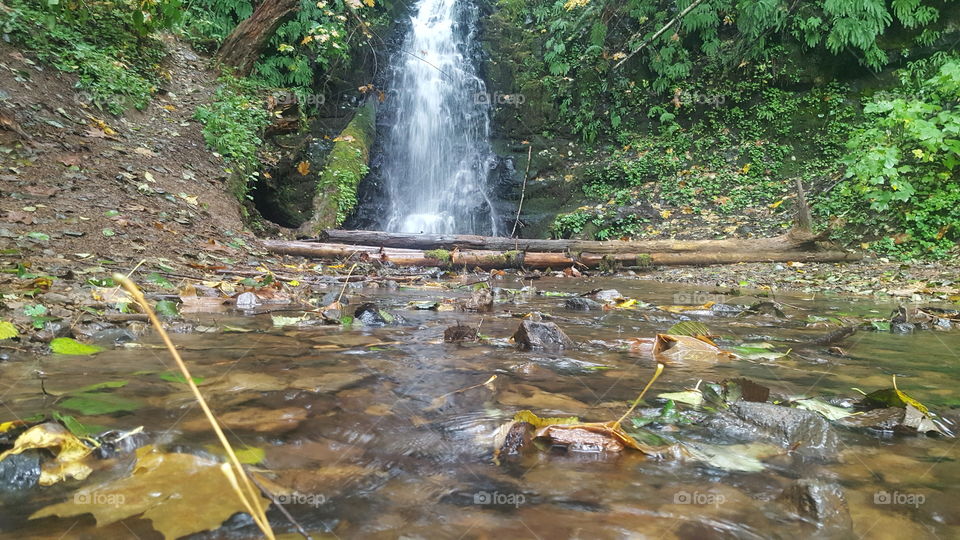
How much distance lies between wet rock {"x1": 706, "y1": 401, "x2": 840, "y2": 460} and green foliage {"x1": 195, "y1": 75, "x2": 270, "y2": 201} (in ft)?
25.5

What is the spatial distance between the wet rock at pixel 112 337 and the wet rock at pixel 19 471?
52.0 inches

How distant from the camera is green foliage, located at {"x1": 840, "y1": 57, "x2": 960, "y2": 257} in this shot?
7266mm

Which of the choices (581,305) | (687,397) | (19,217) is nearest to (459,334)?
(687,397)

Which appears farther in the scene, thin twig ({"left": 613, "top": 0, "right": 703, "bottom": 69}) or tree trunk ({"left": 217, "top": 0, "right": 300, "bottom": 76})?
thin twig ({"left": 613, "top": 0, "right": 703, "bottom": 69})

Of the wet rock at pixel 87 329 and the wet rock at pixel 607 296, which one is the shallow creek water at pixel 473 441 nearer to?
the wet rock at pixel 87 329

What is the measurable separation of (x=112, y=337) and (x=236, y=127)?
6874mm

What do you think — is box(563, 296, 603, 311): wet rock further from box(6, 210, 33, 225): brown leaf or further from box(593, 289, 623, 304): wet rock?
box(6, 210, 33, 225): brown leaf

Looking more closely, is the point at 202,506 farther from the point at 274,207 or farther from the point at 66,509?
the point at 274,207

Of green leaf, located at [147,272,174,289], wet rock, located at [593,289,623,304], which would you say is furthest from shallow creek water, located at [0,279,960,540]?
wet rock, located at [593,289,623,304]

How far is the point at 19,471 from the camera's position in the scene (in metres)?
1.04

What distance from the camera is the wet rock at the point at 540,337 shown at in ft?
8.38

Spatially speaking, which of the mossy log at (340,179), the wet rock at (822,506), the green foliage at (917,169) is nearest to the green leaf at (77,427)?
the wet rock at (822,506)

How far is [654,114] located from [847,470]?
1416cm

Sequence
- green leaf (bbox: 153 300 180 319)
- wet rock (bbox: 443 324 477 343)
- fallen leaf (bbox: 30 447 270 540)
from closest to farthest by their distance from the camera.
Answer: fallen leaf (bbox: 30 447 270 540) → wet rock (bbox: 443 324 477 343) → green leaf (bbox: 153 300 180 319)
